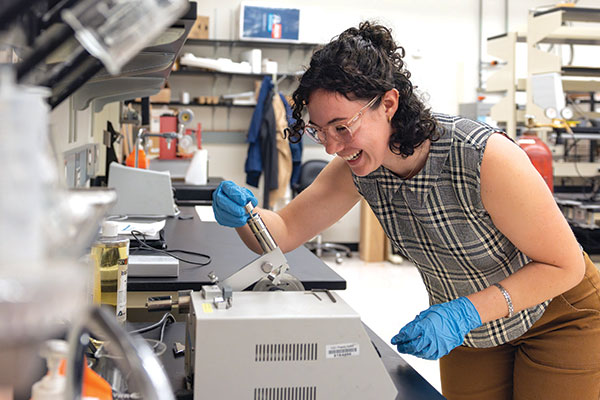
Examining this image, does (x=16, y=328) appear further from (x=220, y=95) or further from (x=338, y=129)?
(x=220, y=95)

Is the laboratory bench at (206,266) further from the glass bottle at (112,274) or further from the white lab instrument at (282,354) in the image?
the white lab instrument at (282,354)

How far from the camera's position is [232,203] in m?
1.43

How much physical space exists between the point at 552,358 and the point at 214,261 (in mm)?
921

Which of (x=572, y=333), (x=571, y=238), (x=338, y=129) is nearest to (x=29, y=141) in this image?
(x=338, y=129)

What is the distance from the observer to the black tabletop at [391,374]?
3.15 feet

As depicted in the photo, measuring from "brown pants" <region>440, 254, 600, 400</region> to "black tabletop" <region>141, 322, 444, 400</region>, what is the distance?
42 cm

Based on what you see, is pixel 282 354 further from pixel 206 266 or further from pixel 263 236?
pixel 206 266

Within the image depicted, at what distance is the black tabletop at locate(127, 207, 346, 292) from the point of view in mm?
1471

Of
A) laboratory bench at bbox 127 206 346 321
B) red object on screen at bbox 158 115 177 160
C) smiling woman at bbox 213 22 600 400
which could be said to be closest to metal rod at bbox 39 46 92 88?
smiling woman at bbox 213 22 600 400

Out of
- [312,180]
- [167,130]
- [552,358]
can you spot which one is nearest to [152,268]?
[552,358]

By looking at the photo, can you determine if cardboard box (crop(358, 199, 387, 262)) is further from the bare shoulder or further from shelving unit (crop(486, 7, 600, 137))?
the bare shoulder

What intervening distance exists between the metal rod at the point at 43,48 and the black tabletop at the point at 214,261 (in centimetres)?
110

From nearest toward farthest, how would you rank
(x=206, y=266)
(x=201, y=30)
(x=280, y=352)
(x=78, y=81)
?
(x=78, y=81) → (x=280, y=352) → (x=206, y=266) → (x=201, y=30)

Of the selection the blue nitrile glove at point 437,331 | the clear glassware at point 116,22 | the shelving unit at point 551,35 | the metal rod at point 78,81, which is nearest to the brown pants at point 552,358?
the blue nitrile glove at point 437,331
